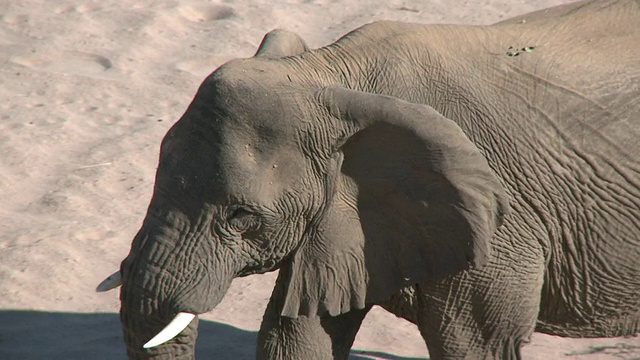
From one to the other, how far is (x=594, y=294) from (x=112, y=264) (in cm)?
271

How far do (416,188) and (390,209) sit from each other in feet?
0.43

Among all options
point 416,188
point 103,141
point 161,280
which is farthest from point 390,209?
point 103,141

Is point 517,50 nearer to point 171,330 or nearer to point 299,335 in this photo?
point 299,335

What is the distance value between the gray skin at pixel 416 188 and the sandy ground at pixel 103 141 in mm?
1449

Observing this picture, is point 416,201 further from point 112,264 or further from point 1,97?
point 1,97

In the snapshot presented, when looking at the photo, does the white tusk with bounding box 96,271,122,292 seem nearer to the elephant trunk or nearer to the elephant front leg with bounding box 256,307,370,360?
the elephant trunk

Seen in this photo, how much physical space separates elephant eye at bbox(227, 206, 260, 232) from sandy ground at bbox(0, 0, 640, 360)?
5.91ft

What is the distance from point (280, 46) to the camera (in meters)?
Result: 3.74

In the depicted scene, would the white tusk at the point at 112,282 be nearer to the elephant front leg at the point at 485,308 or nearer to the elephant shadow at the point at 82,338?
the elephant front leg at the point at 485,308

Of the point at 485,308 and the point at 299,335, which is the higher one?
the point at 485,308

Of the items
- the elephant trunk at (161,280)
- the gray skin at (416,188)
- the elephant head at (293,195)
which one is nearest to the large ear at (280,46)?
the gray skin at (416,188)

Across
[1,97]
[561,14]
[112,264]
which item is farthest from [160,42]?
[561,14]

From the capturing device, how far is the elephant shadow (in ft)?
16.5

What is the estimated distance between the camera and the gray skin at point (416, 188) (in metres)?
3.28
